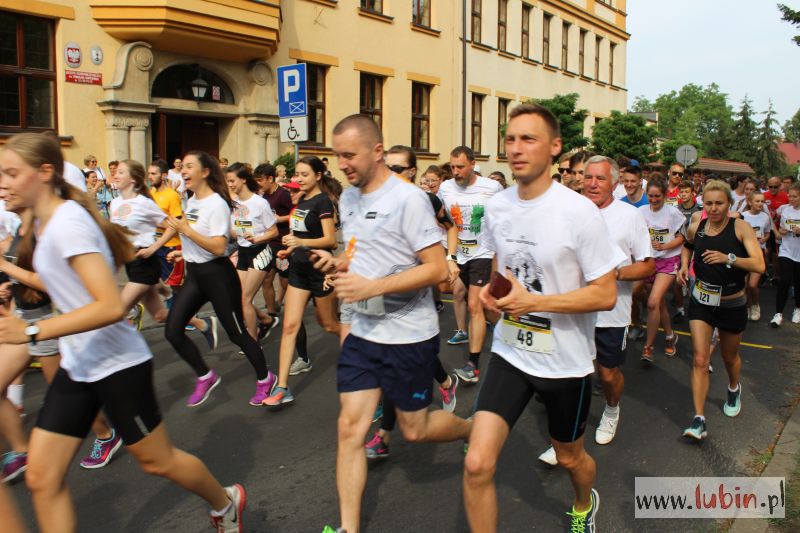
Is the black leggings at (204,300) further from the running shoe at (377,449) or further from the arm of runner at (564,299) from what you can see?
the arm of runner at (564,299)

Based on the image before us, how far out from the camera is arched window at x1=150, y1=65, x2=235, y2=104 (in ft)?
51.3

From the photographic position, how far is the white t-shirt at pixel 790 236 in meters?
9.72

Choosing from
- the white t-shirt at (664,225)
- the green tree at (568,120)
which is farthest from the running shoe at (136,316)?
the green tree at (568,120)

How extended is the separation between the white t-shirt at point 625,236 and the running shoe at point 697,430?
869 mm

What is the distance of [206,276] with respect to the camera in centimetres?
540

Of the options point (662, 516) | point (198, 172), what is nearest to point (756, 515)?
Result: point (662, 516)

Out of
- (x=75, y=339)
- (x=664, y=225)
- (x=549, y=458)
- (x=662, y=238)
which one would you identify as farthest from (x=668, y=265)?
(x=75, y=339)

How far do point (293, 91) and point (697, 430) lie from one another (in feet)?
23.4

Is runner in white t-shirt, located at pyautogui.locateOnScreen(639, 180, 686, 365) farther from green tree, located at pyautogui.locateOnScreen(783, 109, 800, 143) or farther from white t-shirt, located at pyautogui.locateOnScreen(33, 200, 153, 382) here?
green tree, located at pyautogui.locateOnScreen(783, 109, 800, 143)

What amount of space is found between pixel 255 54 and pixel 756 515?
15.4 meters

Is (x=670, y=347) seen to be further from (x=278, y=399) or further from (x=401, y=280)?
(x=401, y=280)

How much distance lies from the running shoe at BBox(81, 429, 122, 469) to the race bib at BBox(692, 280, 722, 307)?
4.20 m

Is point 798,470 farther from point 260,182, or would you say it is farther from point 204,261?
point 260,182

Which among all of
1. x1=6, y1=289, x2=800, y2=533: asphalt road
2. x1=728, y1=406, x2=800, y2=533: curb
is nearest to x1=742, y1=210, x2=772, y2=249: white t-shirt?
x1=6, y1=289, x2=800, y2=533: asphalt road
